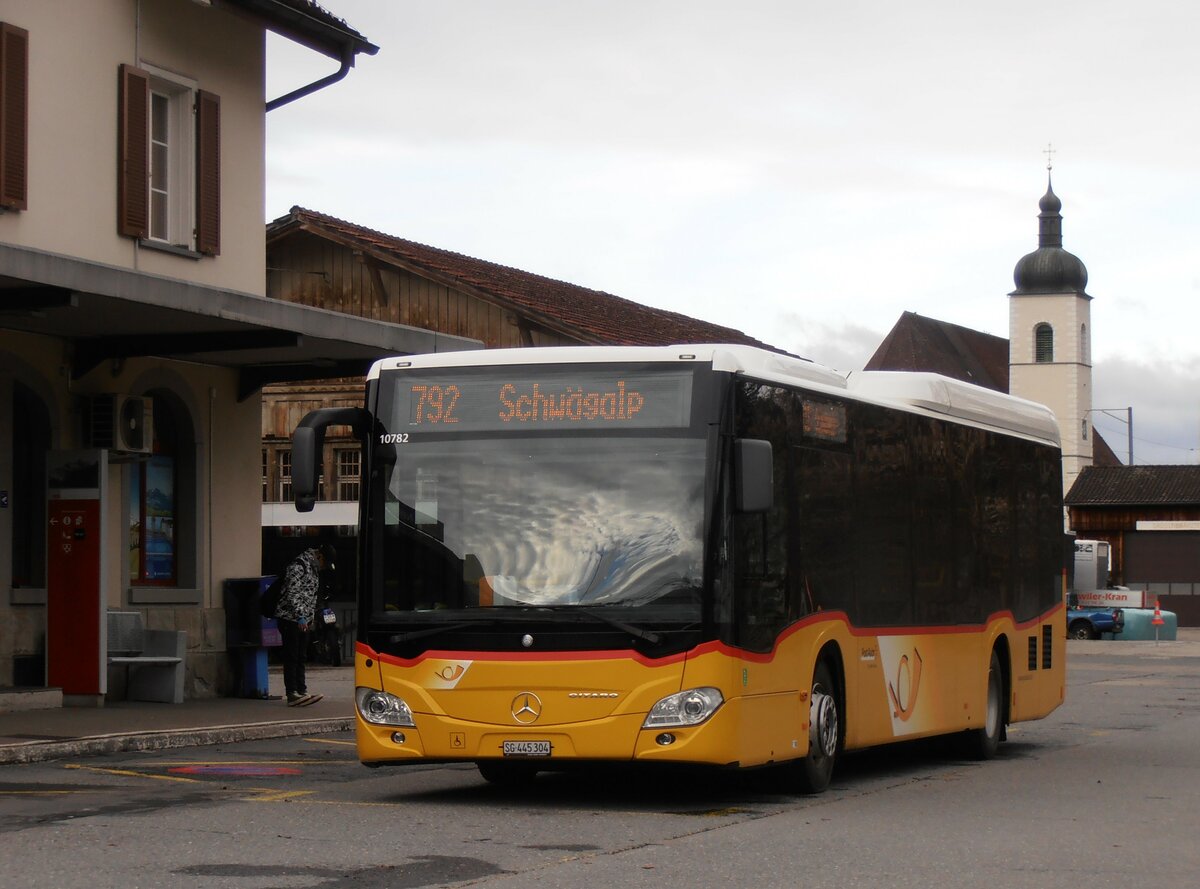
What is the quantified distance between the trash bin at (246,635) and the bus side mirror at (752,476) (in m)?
9.64

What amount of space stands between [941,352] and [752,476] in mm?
100222

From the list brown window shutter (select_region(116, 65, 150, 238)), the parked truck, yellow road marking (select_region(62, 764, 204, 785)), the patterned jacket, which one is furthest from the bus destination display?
the parked truck

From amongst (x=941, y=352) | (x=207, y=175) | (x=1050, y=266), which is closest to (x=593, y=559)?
(x=207, y=175)

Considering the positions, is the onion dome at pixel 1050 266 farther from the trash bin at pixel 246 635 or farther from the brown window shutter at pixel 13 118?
the brown window shutter at pixel 13 118

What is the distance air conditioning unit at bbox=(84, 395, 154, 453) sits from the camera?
1828 cm

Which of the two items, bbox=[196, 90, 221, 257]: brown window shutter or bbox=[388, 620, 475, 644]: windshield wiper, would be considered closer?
bbox=[388, 620, 475, 644]: windshield wiper

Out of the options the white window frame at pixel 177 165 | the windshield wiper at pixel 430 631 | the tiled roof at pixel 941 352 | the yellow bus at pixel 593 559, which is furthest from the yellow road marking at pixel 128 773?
the tiled roof at pixel 941 352

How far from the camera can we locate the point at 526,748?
1136 centimetres

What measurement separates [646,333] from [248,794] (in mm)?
27569

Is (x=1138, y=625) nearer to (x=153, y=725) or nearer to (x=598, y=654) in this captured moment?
(x=153, y=725)

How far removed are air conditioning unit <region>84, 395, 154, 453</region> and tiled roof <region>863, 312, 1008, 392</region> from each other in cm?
8638

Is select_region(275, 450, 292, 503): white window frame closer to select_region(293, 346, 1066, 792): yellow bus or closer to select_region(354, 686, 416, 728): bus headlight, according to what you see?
select_region(293, 346, 1066, 792): yellow bus

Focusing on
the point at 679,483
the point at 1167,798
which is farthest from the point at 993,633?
the point at 679,483

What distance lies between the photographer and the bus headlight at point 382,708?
11672 mm
